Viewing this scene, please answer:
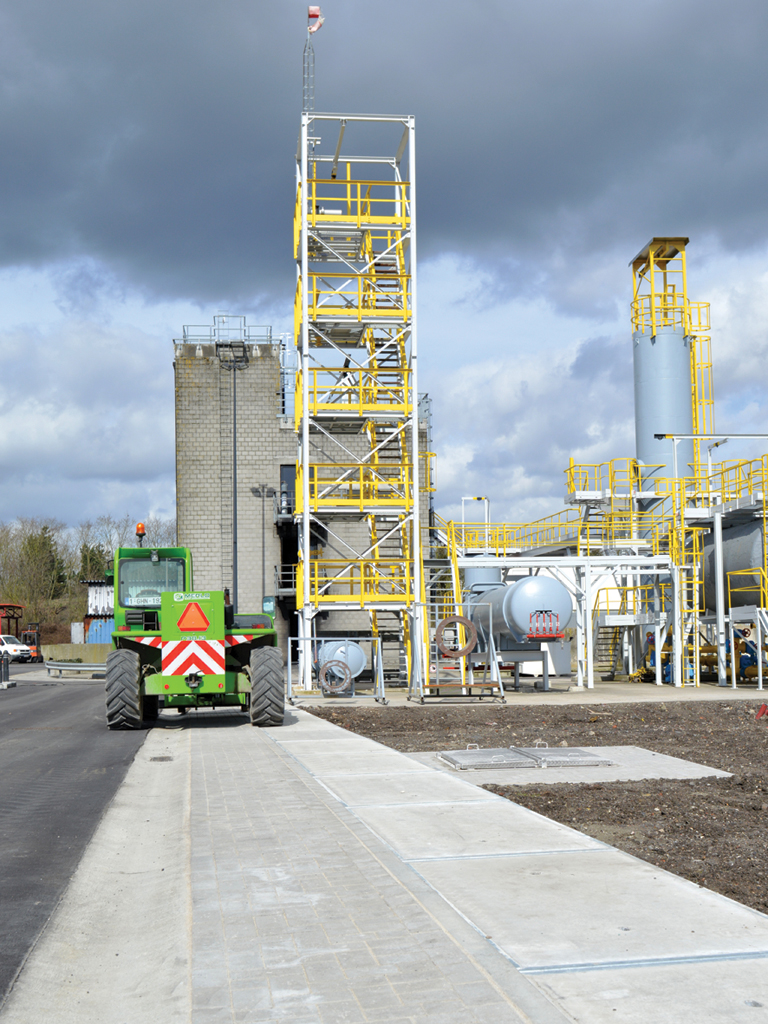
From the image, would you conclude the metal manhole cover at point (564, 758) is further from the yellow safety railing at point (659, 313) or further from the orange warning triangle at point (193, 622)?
the yellow safety railing at point (659, 313)

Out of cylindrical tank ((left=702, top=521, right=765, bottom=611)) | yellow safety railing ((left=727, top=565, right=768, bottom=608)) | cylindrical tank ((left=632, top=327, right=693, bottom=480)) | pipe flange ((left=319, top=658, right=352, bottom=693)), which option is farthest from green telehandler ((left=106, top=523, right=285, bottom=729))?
cylindrical tank ((left=632, top=327, right=693, bottom=480))

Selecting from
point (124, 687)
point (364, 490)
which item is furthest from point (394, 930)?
point (364, 490)

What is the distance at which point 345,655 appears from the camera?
2494 cm

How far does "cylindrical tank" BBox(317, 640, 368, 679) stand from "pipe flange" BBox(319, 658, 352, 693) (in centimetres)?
101

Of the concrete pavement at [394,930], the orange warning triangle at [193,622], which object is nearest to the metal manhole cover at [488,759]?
the concrete pavement at [394,930]

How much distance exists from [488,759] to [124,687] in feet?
21.7

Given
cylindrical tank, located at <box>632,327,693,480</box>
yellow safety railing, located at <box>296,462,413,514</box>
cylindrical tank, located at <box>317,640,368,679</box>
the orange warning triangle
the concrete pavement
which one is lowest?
the concrete pavement

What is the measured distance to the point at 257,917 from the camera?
16.1ft

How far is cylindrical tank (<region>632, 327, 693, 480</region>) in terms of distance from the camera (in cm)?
3400

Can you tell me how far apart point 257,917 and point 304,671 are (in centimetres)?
2108

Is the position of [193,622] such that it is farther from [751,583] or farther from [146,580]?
[751,583]

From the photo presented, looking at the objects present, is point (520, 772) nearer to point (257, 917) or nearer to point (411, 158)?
point (257, 917)

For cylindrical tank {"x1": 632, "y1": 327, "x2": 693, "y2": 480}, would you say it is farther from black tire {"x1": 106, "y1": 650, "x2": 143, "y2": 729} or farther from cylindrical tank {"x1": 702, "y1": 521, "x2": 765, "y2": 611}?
black tire {"x1": 106, "y1": 650, "x2": 143, "y2": 729}

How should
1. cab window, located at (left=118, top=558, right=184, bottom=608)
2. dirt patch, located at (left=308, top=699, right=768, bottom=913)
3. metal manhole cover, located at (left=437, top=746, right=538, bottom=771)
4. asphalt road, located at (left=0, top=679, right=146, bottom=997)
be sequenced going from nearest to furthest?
asphalt road, located at (left=0, top=679, right=146, bottom=997), dirt patch, located at (left=308, top=699, right=768, bottom=913), metal manhole cover, located at (left=437, top=746, right=538, bottom=771), cab window, located at (left=118, top=558, right=184, bottom=608)
